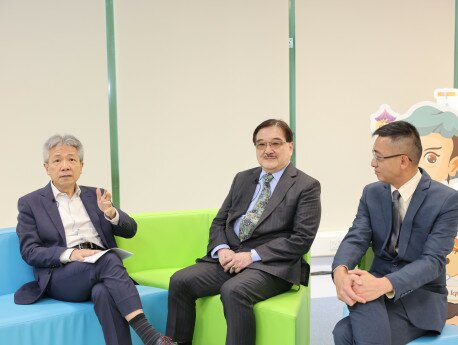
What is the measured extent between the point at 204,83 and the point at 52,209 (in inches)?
88.5

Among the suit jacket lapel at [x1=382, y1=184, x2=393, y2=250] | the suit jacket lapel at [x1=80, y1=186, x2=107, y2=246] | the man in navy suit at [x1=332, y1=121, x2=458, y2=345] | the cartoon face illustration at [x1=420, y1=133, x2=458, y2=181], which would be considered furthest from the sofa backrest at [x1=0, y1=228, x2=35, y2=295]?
the cartoon face illustration at [x1=420, y1=133, x2=458, y2=181]

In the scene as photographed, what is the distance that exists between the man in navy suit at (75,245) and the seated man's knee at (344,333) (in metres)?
0.84

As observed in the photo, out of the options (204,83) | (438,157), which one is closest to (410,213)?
(438,157)

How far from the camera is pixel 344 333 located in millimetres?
2184

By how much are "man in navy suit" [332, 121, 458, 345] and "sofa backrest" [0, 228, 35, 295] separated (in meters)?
1.82

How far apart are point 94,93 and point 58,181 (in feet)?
5.69

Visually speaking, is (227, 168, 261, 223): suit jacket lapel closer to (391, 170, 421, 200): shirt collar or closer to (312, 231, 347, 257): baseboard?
(391, 170, 421, 200): shirt collar

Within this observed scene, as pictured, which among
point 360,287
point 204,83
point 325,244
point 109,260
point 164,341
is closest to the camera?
point 360,287

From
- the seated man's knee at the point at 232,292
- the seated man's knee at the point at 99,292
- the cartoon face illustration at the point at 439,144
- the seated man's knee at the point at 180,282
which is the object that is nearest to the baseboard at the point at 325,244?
the cartoon face illustration at the point at 439,144

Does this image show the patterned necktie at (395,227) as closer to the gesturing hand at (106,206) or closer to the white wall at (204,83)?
the gesturing hand at (106,206)

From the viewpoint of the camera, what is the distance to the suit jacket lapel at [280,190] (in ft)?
9.29

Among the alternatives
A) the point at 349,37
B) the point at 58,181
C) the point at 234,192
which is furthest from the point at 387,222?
the point at 349,37

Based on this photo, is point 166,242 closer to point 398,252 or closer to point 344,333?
point 344,333

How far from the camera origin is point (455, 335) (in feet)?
7.00
